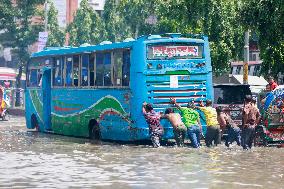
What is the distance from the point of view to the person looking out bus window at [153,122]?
25359mm

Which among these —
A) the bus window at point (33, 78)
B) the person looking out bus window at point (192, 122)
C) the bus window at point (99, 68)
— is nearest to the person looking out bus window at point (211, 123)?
the person looking out bus window at point (192, 122)

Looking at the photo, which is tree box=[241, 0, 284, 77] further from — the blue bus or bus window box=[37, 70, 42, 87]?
bus window box=[37, 70, 42, 87]

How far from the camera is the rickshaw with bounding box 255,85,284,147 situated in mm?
26166

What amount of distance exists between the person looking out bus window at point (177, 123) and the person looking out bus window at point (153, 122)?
12.3 inches

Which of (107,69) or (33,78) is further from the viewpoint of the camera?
(33,78)

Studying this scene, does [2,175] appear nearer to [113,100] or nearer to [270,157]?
[270,157]

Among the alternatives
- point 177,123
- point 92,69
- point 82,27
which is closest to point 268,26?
point 177,123

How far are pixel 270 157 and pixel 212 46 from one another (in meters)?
15.6

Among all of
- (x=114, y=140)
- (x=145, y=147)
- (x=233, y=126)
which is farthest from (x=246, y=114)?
(x=114, y=140)

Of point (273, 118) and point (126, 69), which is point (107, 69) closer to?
point (126, 69)

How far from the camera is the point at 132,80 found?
26062 mm

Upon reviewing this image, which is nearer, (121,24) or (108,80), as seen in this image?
(108,80)

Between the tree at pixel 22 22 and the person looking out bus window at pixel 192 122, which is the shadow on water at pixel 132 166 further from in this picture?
the tree at pixel 22 22

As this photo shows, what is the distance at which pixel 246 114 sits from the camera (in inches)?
982
